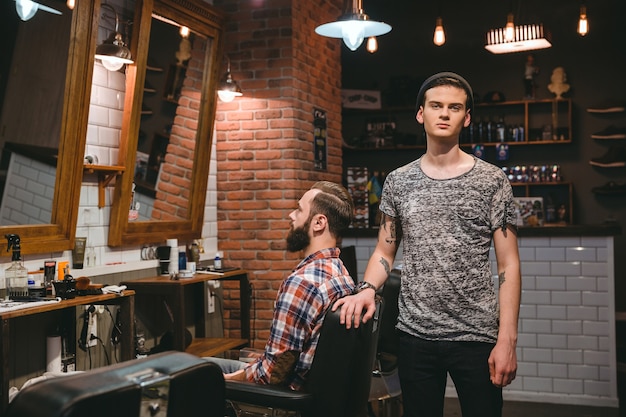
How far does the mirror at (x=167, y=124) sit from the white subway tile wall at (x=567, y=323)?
231 cm

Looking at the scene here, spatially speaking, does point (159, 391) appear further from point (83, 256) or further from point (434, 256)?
point (83, 256)

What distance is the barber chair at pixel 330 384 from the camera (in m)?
2.32

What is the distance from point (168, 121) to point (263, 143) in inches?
36.2

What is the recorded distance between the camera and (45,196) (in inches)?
147

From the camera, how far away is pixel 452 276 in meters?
2.29

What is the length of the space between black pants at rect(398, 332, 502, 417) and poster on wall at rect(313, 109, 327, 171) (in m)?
3.65

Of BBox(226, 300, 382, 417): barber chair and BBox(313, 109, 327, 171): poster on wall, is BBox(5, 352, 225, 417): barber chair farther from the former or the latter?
BBox(313, 109, 327, 171): poster on wall

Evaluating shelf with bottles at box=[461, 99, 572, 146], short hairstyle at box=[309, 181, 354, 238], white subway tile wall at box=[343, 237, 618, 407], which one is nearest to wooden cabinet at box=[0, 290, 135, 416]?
short hairstyle at box=[309, 181, 354, 238]

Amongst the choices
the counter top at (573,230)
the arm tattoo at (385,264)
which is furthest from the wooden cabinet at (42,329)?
the counter top at (573,230)

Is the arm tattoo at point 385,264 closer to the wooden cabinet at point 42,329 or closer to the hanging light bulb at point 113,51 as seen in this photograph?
the wooden cabinet at point 42,329

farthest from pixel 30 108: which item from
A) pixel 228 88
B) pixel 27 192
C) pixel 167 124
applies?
pixel 228 88

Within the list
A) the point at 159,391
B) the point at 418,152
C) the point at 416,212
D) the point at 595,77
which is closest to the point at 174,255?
the point at 416,212

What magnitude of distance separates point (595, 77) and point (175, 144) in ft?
18.5

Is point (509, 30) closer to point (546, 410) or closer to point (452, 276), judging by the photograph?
point (546, 410)
